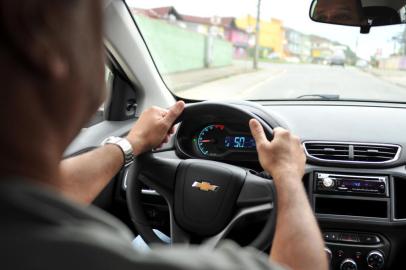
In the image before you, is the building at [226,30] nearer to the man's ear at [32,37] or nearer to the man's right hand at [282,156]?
the man's right hand at [282,156]

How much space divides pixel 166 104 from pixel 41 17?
314 cm

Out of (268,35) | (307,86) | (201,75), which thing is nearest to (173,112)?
(307,86)

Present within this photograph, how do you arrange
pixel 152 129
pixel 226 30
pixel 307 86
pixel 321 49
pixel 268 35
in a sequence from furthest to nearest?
pixel 226 30 → pixel 268 35 → pixel 321 49 → pixel 307 86 → pixel 152 129

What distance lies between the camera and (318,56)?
18.3 feet

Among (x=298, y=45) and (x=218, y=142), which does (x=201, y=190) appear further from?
(x=298, y=45)

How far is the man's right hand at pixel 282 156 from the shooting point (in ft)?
6.17

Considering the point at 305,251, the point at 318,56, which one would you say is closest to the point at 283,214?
the point at 305,251

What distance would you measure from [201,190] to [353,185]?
0.99m

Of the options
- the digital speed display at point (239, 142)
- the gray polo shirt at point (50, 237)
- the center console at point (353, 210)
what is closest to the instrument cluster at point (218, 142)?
the digital speed display at point (239, 142)

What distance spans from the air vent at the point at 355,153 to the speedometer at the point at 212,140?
1.72ft

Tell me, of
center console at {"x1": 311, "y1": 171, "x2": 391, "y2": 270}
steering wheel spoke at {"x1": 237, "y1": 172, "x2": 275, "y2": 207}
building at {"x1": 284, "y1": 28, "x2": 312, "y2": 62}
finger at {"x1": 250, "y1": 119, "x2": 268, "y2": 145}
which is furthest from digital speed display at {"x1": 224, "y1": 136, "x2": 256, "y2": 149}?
building at {"x1": 284, "y1": 28, "x2": 312, "y2": 62}

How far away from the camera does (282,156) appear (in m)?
1.95

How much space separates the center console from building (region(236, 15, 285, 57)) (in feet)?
11.5

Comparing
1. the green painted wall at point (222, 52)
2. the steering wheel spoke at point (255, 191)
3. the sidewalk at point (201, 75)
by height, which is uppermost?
the steering wheel spoke at point (255, 191)
